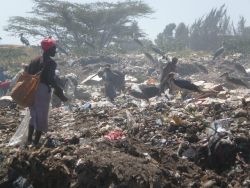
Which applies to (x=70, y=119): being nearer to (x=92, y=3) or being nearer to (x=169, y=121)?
(x=169, y=121)

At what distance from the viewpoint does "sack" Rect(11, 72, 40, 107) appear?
483 cm

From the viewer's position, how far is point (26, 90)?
487cm

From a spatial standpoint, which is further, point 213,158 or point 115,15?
point 115,15

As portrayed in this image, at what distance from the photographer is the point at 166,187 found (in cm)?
391

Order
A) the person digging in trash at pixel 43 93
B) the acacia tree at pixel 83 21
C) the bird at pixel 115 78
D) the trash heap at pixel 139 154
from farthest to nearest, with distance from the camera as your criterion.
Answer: the acacia tree at pixel 83 21 → the bird at pixel 115 78 → the person digging in trash at pixel 43 93 → the trash heap at pixel 139 154

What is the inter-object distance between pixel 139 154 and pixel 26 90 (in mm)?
1464

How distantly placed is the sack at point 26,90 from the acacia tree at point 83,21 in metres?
17.6

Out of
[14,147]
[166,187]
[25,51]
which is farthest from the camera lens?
[25,51]

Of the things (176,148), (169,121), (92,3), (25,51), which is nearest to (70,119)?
(169,121)

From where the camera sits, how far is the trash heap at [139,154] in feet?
13.2

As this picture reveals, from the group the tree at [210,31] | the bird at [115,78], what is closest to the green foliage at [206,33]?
the tree at [210,31]

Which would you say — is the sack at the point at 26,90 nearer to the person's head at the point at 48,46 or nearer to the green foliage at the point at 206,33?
the person's head at the point at 48,46

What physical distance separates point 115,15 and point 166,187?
2108 centimetres

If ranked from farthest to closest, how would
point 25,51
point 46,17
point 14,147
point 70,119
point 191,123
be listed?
point 46,17, point 25,51, point 70,119, point 191,123, point 14,147
